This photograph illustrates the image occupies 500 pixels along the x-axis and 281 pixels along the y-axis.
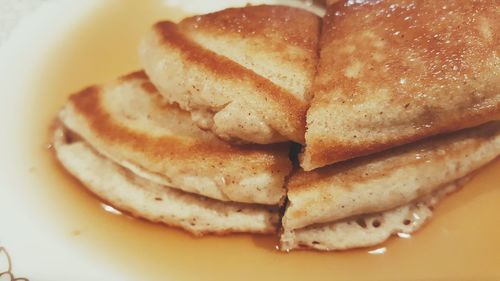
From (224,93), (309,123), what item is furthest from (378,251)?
(224,93)

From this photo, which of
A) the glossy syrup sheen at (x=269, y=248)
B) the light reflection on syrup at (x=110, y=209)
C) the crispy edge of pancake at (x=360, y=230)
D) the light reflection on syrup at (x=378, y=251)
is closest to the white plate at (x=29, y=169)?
the glossy syrup sheen at (x=269, y=248)

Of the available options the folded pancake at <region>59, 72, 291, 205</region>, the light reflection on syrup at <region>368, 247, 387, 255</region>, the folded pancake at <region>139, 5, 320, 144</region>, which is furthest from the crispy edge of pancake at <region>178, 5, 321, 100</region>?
the light reflection on syrup at <region>368, 247, 387, 255</region>

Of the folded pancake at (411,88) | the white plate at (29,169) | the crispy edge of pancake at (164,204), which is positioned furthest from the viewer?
the crispy edge of pancake at (164,204)

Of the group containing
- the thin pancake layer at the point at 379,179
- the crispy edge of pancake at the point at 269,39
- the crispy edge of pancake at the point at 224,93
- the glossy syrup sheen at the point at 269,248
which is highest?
the crispy edge of pancake at the point at 269,39

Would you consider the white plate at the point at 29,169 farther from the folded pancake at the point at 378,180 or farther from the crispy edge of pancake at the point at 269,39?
the crispy edge of pancake at the point at 269,39

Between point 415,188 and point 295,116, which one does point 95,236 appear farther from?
point 415,188

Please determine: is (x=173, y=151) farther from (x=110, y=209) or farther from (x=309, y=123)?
(x=309, y=123)

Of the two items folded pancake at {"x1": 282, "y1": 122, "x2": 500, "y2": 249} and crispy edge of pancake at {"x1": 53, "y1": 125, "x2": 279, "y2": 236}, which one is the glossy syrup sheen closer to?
crispy edge of pancake at {"x1": 53, "y1": 125, "x2": 279, "y2": 236}
